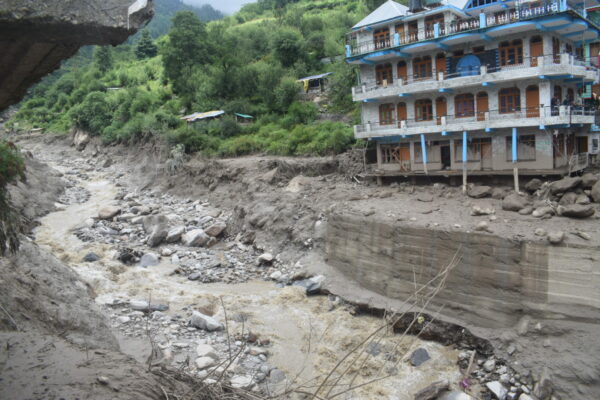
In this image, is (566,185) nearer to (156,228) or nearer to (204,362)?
(204,362)

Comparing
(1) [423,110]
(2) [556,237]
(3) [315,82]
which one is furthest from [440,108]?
(3) [315,82]

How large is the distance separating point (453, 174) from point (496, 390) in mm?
10592

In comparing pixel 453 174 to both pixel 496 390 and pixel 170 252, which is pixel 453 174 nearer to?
pixel 496 390

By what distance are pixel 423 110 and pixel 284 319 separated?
12717 millimetres

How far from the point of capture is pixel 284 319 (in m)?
16.5

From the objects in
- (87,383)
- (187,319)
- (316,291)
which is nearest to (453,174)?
(316,291)

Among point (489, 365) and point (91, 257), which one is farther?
point (91, 257)

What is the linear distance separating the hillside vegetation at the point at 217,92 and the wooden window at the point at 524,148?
32.5 ft

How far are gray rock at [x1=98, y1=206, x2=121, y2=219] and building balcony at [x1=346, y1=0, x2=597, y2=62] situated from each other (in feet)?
53.7

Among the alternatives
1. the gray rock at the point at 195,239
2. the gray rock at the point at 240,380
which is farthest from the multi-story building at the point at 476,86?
the gray rock at the point at 240,380

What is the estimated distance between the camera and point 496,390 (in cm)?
1245

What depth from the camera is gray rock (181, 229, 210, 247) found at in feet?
75.8

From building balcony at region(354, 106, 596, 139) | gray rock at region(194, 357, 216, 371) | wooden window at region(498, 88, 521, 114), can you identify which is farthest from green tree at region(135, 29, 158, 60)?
gray rock at region(194, 357, 216, 371)

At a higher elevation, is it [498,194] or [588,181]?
[588,181]
